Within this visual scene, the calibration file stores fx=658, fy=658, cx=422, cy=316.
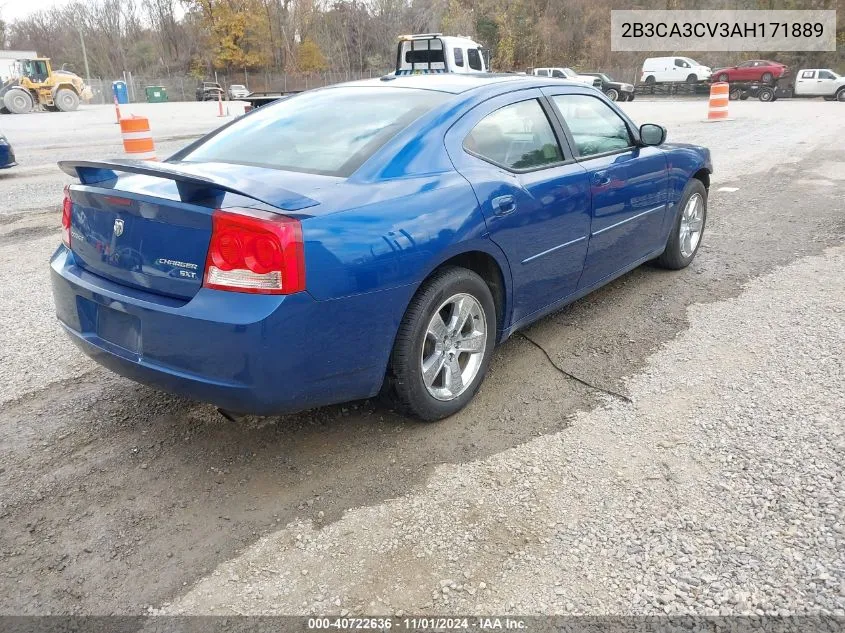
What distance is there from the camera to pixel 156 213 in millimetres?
2533

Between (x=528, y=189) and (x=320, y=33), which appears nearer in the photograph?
(x=528, y=189)

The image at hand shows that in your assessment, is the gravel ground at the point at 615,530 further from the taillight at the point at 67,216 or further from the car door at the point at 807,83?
the car door at the point at 807,83

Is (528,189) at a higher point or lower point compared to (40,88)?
lower

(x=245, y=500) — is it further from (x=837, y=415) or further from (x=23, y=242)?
(x=23, y=242)

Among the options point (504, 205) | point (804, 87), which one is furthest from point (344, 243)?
point (804, 87)

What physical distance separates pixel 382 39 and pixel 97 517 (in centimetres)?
7387

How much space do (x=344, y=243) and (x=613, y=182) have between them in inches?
85.8

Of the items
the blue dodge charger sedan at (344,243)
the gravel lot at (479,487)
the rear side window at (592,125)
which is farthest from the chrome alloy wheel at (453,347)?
the rear side window at (592,125)

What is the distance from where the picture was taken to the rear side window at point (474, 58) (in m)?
23.0

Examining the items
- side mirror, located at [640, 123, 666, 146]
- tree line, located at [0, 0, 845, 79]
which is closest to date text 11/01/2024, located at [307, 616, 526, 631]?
side mirror, located at [640, 123, 666, 146]

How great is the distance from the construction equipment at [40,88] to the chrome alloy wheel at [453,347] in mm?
35418

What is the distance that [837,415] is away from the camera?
3.17m

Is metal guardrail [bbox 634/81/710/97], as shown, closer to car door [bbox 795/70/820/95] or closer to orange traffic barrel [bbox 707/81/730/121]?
car door [bbox 795/70/820/95]

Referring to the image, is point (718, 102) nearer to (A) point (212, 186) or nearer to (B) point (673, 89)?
(B) point (673, 89)
